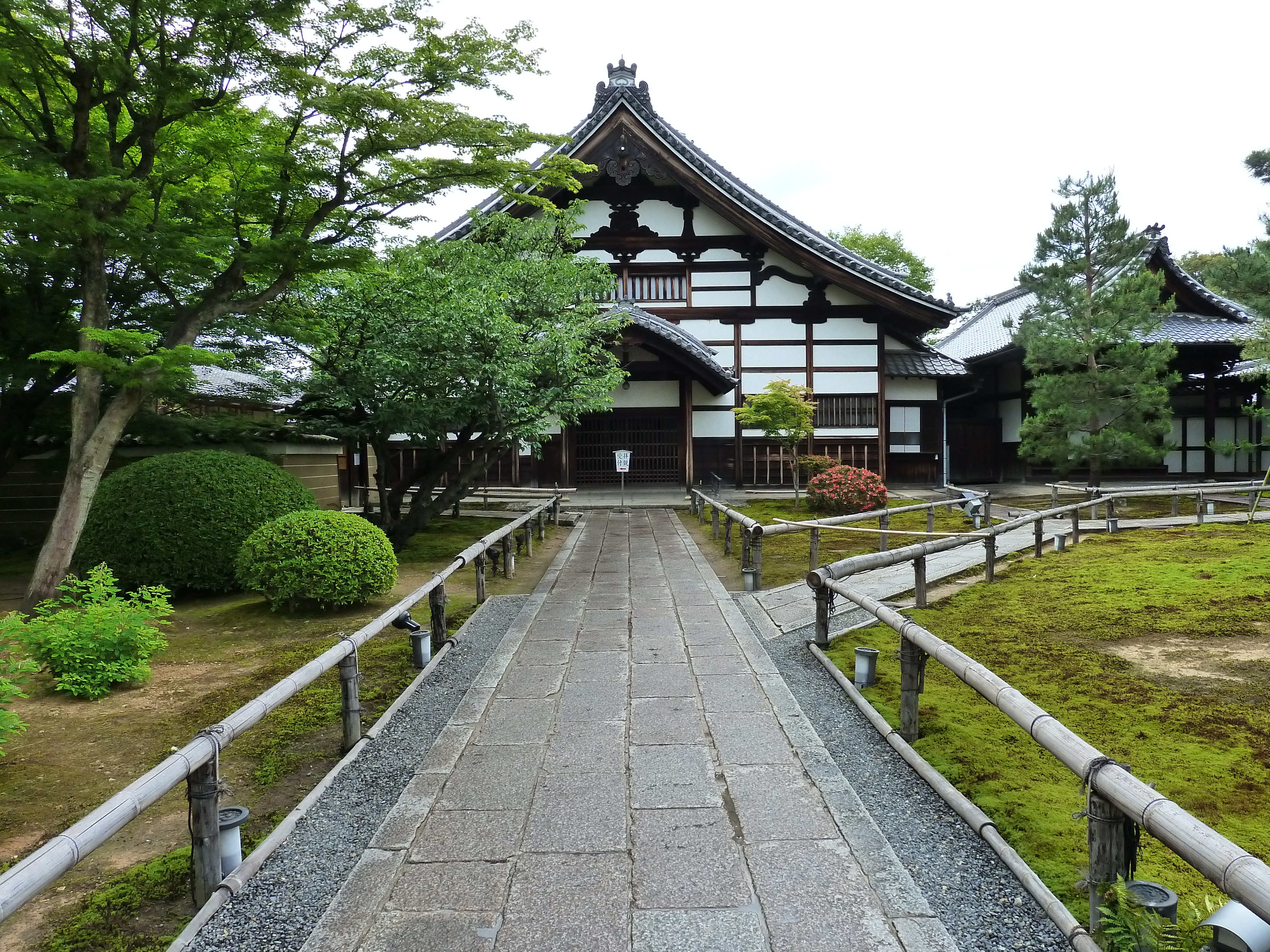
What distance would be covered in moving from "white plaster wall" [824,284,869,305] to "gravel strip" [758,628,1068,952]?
16838 mm

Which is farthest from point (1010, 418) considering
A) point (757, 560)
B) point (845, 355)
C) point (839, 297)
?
point (757, 560)

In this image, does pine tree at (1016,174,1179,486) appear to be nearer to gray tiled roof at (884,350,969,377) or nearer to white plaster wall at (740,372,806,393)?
gray tiled roof at (884,350,969,377)

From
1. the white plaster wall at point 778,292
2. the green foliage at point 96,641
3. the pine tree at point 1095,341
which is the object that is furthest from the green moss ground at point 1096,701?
the white plaster wall at point 778,292

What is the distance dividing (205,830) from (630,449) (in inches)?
701

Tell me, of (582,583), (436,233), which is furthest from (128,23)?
(436,233)

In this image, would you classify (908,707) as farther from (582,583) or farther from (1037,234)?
(1037,234)

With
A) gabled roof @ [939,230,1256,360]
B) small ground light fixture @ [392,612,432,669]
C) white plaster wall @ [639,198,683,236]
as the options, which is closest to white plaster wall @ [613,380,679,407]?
white plaster wall @ [639,198,683,236]

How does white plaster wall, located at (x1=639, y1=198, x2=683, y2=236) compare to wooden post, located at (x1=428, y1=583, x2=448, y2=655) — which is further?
white plaster wall, located at (x1=639, y1=198, x2=683, y2=236)

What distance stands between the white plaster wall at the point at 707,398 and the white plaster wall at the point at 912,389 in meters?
4.42

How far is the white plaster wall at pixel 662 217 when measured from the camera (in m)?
20.2

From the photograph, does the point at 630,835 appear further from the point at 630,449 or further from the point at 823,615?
the point at 630,449

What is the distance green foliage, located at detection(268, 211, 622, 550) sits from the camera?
1031cm

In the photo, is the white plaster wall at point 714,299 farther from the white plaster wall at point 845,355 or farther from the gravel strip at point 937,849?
the gravel strip at point 937,849

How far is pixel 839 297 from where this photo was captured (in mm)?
20266
